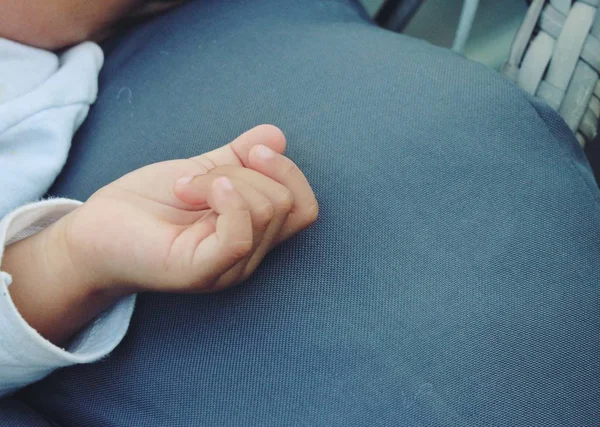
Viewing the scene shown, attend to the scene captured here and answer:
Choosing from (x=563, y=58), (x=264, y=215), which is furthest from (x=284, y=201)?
(x=563, y=58)

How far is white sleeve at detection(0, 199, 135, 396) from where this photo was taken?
41cm

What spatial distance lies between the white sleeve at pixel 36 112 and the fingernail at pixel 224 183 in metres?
0.24

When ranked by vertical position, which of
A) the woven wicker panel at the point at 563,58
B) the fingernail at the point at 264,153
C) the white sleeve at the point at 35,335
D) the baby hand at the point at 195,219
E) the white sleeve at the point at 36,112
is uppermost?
the woven wicker panel at the point at 563,58

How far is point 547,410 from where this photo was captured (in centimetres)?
38

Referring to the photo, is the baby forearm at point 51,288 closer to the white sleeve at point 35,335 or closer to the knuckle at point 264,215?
the white sleeve at point 35,335

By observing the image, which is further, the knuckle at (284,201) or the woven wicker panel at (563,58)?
the woven wicker panel at (563,58)

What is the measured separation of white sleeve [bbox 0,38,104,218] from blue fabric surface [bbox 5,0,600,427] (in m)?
0.03

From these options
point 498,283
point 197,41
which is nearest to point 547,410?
point 498,283

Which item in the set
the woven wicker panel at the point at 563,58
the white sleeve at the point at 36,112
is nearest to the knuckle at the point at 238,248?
the white sleeve at the point at 36,112

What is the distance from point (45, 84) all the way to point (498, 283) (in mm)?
441

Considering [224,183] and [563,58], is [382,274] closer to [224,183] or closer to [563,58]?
[224,183]

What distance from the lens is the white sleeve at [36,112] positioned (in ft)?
1.67

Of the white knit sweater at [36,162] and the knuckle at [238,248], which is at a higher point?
the knuckle at [238,248]

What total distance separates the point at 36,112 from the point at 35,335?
225 mm
